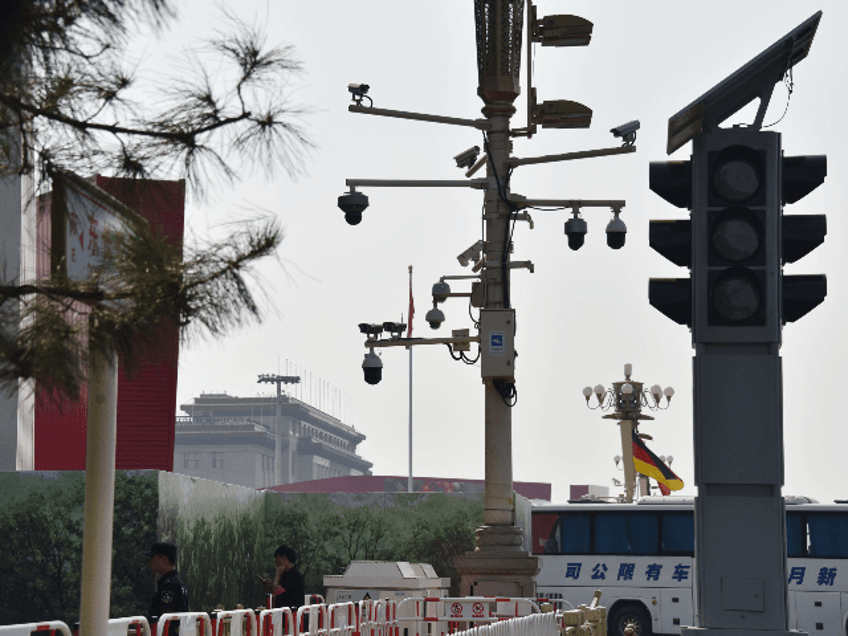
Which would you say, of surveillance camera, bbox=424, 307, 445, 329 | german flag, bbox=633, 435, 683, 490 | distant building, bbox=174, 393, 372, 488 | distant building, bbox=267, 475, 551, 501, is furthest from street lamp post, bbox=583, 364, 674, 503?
distant building, bbox=174, 393, 372, 488

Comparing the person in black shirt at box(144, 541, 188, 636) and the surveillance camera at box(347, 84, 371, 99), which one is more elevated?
the surveillance camera at box(347, 84, 371, 99)

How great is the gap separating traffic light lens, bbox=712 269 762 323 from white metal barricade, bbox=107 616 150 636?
4.27 metres

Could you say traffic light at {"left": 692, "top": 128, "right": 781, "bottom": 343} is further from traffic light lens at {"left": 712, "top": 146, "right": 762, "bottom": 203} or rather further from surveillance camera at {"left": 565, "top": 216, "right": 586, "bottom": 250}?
surveillance camera at {"left": 565, "top": 216, "right": 586, "bottom": 250}

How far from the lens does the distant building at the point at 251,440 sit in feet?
497

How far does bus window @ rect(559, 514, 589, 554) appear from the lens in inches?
1099

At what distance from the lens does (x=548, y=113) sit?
53.7 feet

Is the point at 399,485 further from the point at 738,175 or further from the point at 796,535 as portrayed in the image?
the point at 738,175

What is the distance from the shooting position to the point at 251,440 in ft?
494

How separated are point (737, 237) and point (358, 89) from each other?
9157 mm

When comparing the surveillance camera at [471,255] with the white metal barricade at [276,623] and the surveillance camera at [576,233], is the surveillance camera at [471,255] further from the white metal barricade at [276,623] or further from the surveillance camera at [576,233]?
the white metal barricade at [276,623]

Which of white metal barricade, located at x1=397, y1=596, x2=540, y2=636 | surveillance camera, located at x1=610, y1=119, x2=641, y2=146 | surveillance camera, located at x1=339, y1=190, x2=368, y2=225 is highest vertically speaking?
surveillance camera, located at x1=610, y1=119, x2=641, y2=146

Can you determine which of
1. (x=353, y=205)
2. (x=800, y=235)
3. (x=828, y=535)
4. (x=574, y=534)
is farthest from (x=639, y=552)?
(x=800, y=235)

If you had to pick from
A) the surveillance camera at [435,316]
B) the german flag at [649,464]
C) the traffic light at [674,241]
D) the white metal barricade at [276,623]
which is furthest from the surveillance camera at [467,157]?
the german flag at [649,464]

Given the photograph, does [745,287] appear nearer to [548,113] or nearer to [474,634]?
[474,634]
